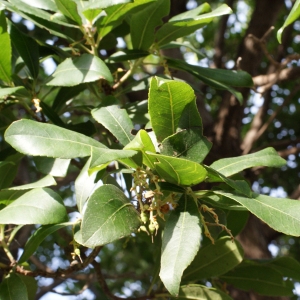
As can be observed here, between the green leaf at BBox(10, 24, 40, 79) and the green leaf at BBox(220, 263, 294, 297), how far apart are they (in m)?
0.70

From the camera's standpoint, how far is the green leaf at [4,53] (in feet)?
3.34

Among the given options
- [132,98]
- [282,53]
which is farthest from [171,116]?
[282,53]

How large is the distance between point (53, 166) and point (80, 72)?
21 centimetres

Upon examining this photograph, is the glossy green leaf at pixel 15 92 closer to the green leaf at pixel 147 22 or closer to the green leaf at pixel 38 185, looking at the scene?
the green leaf at pixel 38 185

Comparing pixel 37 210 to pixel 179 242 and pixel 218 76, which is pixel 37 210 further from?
pixel 218 76

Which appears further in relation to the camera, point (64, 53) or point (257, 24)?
point (257, 24)

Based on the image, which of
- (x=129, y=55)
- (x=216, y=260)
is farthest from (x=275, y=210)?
(x=129, y=55)

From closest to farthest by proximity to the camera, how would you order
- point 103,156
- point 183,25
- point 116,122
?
point 103,156
point 116,122
point 183,25

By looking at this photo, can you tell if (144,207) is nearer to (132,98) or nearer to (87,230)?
(87,230)

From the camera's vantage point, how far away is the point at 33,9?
110 centimetres

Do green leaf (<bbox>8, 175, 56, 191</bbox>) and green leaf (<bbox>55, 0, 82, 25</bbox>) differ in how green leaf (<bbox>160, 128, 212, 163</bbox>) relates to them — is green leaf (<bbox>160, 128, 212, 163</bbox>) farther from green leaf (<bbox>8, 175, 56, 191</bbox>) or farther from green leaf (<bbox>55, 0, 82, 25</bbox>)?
green leaf (<bbox>55, 0, 82, 25</bbox>)

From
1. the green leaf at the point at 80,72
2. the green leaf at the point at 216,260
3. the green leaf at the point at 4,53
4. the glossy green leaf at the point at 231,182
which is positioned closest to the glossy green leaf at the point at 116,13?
the green leaf at the point at 80,72

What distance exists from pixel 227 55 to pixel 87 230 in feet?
8.17

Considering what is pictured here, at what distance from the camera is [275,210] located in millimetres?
814
